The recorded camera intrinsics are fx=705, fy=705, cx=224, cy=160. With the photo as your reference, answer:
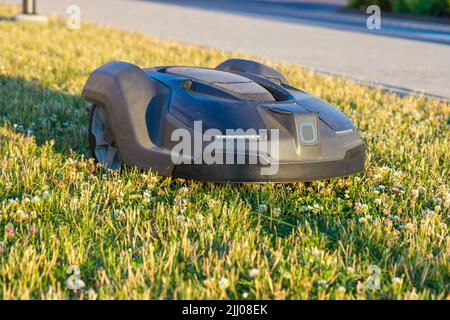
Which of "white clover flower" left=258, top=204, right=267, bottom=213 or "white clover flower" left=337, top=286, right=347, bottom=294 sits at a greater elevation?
"white clover flower" left=258, top=204, right=267, bottom=213

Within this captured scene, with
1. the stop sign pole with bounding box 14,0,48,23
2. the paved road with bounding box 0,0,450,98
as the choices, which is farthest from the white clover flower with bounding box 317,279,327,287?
the stop sign pole with bounding box 14,0,48,23

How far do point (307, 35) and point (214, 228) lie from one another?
1012 centimetres

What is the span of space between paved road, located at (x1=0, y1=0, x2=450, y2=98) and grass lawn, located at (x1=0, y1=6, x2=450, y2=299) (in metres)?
3.70

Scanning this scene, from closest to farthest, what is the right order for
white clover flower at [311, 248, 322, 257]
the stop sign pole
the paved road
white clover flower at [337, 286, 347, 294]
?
1. white clover flower at [337, 286, 347, 294]
2. white clover flower at [311, 248, 322, 257]
3. the paved road
4. the stop sign pole

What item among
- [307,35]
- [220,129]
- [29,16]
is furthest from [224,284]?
[307,35]

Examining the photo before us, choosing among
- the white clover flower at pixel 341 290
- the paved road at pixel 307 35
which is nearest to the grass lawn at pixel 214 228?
the white clover flower at pixel 341 290

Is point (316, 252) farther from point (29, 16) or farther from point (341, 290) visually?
point (29, 16)

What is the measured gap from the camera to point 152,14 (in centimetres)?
1692

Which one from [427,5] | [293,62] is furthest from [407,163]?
[427,5]

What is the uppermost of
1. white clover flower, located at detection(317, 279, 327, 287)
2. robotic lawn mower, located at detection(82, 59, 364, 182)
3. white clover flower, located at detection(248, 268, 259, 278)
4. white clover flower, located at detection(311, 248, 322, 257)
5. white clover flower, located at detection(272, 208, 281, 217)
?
robotic lawn mower, located at detection(82, 59, 364, 182)

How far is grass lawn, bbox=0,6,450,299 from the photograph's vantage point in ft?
9.31

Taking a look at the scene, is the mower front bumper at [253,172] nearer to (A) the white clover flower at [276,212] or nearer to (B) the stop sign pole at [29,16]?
(A) the white clover flower at [276,212]

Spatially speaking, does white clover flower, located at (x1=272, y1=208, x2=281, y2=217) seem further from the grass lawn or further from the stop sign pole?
the stop sign pole

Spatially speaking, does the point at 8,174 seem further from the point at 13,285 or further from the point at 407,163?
the point at 407,163
